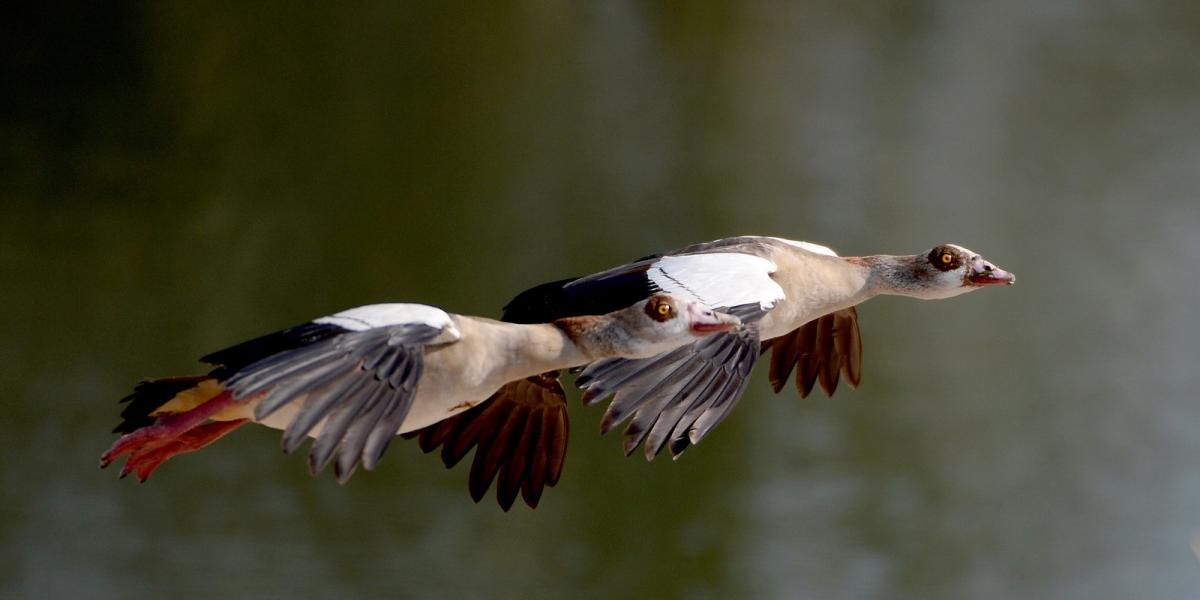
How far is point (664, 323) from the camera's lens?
2238mm

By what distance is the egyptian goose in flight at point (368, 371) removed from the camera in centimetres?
199

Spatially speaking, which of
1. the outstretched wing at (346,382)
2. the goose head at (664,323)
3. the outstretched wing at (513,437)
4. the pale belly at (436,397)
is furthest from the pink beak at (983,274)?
the outstretched wing at (346,382)

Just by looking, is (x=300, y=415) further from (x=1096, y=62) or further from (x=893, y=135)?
(x=1096, y=62)

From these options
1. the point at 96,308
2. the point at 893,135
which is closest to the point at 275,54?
the point at 96,308

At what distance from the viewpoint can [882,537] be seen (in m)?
4.66

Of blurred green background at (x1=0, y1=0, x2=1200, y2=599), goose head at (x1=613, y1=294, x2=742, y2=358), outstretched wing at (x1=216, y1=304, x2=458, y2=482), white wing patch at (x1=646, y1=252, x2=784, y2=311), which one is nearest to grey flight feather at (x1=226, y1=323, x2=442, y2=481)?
outstretched wing at (x1=216, y1=304, x2=458, y2=482)

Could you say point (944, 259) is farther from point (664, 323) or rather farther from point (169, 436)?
point (169, 436)

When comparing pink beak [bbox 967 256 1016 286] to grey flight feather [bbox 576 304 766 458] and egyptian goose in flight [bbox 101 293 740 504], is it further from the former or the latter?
egyptian goose in flight [bbox 101 293 740 504]

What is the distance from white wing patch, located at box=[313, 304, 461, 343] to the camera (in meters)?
2.08

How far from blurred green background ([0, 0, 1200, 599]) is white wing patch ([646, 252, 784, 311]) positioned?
197cm

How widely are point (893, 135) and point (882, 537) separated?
1.13 m

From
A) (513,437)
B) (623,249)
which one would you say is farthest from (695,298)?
(623,249)

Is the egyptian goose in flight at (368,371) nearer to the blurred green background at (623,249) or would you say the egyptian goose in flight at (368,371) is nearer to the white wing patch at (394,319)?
Result: the white wing patch at (394,319)

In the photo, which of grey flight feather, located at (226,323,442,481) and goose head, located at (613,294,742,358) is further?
goose head, located at (613,294,742,358)
